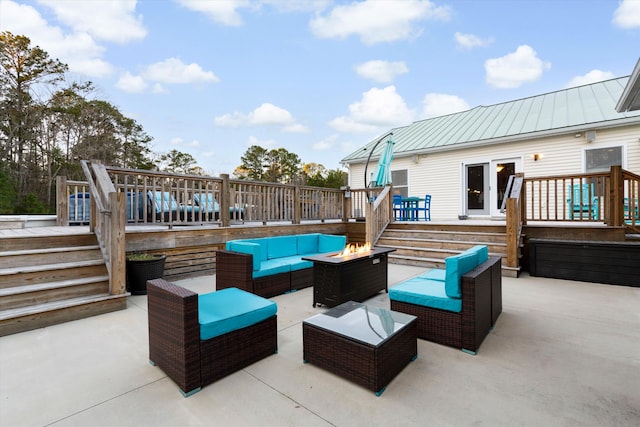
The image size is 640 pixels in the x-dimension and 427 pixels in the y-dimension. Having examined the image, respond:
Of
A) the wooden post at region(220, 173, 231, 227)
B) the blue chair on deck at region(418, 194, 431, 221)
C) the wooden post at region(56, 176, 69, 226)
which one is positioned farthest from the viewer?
the blue chair on deck at region(418, 194, 431, 221)

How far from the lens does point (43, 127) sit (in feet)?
47.6

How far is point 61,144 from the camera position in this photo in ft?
50.2

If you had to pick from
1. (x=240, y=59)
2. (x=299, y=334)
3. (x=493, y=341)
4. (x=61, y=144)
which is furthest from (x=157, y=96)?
(x=493, y=341)

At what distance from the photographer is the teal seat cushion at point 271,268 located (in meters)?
3.99

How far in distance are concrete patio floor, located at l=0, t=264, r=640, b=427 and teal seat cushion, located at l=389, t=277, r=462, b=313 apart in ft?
1.21

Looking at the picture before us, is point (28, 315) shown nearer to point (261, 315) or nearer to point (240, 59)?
point (261, 315)

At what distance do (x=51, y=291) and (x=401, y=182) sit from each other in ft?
32.8

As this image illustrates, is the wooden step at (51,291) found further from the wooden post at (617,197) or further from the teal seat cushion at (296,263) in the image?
the wooden post at (617,197)

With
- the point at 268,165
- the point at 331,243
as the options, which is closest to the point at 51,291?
the point at 331,243

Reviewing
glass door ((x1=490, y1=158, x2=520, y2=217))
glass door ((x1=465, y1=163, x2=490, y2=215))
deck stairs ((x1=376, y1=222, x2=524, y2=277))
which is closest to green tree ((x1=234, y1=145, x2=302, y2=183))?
glass door ((x1=465, y1=163, x2=490, y2=215))

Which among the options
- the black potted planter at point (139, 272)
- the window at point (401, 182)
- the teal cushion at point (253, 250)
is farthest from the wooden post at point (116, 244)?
the window at point (401, 182)

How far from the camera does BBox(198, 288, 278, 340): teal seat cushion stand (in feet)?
6.82

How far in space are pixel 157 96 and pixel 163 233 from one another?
15.0 metres

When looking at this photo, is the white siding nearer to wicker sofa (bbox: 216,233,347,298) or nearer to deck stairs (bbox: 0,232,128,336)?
wicker sofa (bbox: 216,233,347,298)
